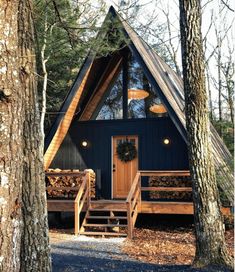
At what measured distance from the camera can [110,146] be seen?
11055mm

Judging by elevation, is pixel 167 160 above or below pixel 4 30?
below

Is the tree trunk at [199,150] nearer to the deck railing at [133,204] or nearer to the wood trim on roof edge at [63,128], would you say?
the deck railing at [133,204]

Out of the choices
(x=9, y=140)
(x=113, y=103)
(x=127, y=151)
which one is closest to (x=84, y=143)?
(x=127, y=151)

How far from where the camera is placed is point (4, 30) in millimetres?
2391

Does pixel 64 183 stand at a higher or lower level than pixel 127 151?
lower

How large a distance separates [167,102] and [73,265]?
490cm

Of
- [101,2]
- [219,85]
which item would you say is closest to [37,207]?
[101,2]

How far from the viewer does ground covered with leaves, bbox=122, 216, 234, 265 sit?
6203 mm

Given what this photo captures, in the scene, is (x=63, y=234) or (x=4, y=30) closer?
(x=4, y=30)

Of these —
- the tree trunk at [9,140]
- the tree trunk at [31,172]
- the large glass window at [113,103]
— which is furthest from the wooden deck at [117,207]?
the tree trunk at [9,140]

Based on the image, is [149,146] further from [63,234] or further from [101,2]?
[101,2]

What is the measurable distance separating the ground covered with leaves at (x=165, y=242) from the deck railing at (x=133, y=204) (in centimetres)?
33

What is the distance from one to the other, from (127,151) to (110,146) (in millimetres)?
589

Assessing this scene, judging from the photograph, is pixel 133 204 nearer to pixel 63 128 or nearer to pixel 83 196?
pixel 83 196
